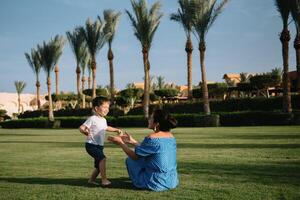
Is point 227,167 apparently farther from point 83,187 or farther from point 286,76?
point 286,76

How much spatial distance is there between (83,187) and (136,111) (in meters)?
33.4

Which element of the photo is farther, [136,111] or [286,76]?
[136,111]

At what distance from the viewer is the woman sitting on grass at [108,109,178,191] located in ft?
17.9

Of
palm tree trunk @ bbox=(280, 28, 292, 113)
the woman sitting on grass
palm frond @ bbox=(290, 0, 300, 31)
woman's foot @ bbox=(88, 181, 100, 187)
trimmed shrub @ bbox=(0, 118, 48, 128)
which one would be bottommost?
trimmed shrub @ bbox=(0, 118, 48, 128)

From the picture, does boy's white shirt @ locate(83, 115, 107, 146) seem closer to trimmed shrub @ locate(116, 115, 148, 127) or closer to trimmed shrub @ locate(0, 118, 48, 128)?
trimmed shrub @ locate(116, 115, 148, 127)

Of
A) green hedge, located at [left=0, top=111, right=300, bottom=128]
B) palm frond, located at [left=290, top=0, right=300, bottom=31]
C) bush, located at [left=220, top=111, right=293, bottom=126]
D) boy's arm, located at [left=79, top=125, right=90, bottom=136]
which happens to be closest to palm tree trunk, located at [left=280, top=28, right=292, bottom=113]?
palm frond, located at [left=290, top=0, right=300, bottom=31]

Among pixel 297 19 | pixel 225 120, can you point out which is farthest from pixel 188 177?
pixel 297 19

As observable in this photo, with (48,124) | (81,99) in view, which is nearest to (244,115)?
(48,124)

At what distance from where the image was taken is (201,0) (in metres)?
30.2

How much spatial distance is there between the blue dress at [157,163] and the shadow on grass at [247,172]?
3.30 ft

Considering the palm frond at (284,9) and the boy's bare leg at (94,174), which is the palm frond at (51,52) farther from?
the boy's bare leg at (94,174)

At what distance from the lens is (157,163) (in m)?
5.46

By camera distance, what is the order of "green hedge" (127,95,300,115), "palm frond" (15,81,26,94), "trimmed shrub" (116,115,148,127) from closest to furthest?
"green hedge" (127,95,300,115)
"trimmed shrub" (116,115,148,127)
"palm frond" (15,81,26,94)

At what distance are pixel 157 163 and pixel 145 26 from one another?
29632 millimetres
